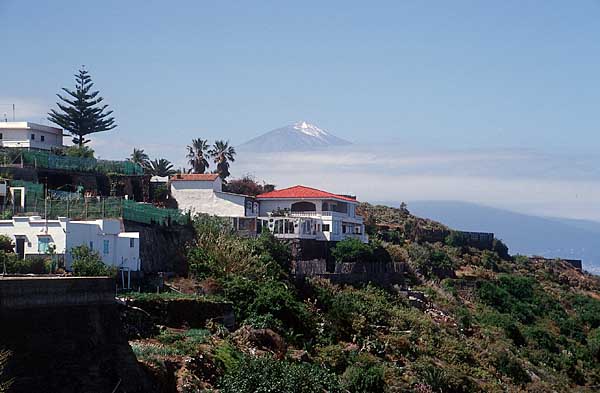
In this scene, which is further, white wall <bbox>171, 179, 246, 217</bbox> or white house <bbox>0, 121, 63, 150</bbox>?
white wall <bbox>171, 179, 246, 217</bbox>

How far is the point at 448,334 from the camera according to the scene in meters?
46.3

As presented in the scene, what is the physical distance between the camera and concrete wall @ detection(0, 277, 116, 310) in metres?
23.6

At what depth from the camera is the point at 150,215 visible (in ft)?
141

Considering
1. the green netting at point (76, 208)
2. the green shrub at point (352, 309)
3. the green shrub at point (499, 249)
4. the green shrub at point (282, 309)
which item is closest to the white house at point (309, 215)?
the green shrub at point (352, 309)

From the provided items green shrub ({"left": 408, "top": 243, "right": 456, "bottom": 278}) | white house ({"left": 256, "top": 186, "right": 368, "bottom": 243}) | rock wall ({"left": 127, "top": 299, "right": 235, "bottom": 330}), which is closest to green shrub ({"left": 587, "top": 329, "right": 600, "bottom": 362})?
green shrub ({"left": 408, "top": 243, "right": 456, "bottom": 278})

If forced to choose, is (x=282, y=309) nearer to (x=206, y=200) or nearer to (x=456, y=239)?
(x=206, y=200)

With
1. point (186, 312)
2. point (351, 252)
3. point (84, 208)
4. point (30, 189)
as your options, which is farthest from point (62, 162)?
point (186, 312)

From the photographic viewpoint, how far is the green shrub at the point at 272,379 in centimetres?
2866

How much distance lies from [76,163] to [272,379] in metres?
22.3

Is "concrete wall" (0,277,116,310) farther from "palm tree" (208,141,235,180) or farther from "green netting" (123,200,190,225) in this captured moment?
"palm tree" (208,141,235,180)

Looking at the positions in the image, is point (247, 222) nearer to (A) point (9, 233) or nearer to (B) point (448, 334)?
(B) point (448, 334)

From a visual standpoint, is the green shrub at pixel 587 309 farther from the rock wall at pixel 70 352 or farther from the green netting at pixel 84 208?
the rock wall at pixel 70 352

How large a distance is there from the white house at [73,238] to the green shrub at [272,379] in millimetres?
7973

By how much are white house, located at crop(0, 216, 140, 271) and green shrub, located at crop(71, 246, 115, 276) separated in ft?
1.46
